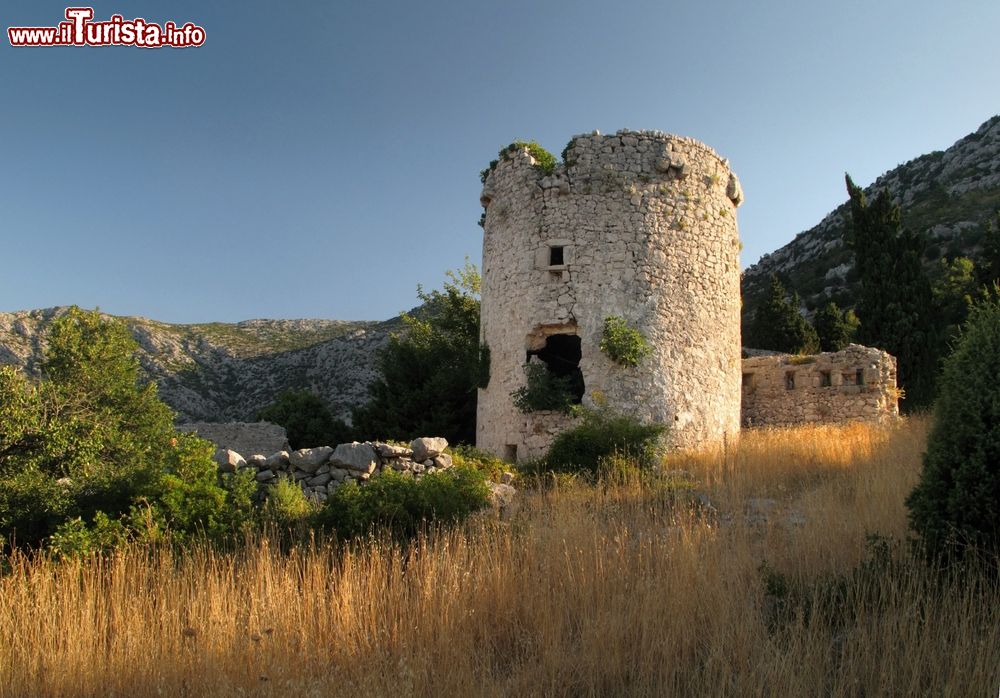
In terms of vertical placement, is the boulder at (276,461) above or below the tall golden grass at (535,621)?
above

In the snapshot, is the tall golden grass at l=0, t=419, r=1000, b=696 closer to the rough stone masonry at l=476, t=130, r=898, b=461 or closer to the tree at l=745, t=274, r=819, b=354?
the rough stone masonry at l=476, t=130, r=898, b=461

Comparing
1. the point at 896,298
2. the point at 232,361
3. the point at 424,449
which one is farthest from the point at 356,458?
the point at 232,361

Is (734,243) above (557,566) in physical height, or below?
above

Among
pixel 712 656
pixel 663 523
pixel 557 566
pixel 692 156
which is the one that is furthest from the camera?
pixel 692 156

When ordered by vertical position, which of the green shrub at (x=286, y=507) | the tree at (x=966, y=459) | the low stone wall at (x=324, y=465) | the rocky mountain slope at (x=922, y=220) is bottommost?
the green shrub at (x=286, y=507)

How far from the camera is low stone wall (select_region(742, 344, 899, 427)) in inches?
577

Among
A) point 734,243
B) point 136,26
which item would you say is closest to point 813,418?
point 734,243

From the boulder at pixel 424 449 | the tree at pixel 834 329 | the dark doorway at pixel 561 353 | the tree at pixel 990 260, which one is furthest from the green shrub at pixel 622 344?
the tree at pixel 834 329

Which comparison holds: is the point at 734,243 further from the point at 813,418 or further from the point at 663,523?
the point at 663,523

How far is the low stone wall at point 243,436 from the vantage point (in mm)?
15562

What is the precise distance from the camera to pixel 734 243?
13.5 meters

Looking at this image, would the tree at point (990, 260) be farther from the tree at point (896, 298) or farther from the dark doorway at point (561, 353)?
the dark doorway at point (561, 353)

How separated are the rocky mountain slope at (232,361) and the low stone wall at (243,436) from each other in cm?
927

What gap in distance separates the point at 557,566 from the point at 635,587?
2.13ft
